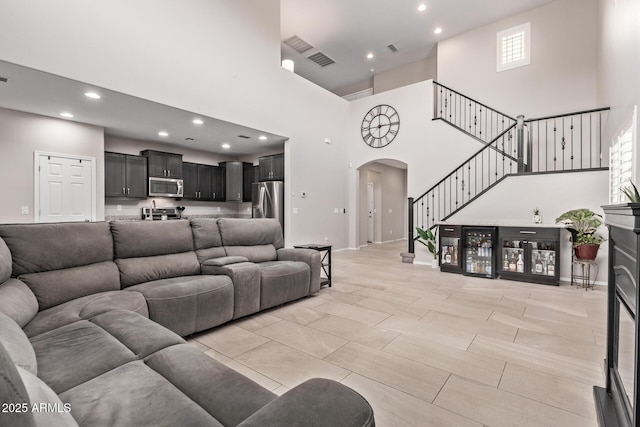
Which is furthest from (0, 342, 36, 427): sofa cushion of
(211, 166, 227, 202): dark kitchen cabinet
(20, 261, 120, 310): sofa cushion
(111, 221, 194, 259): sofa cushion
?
(211, 166, 227, 202): dark kitchen cabinet

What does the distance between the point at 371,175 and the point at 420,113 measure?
3.30 metres

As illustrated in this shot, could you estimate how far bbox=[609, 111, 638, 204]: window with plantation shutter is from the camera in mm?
2938

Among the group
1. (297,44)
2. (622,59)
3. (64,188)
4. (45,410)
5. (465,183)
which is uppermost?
(297,44)

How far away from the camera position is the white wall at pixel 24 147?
462cm

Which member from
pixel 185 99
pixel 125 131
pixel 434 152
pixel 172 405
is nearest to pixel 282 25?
pixel 185 99

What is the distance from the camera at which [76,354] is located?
141cm

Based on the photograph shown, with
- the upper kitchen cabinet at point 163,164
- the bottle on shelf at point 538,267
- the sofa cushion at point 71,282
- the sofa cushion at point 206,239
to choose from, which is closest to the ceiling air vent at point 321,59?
the upper kitchen cabinet at point 163,164

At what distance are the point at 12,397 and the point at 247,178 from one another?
8.21 meters

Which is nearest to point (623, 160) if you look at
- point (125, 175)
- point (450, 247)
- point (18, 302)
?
point (450, 247)

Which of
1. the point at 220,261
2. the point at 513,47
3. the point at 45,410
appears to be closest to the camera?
the point at 45,410

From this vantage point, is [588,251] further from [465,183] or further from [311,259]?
[311,259]

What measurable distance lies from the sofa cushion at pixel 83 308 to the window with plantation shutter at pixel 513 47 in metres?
8.66

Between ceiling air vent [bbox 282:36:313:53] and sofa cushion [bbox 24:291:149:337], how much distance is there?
7.43 meters

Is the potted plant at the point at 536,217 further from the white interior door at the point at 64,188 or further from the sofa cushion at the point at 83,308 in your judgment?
the white interior door at the point at 64,188
